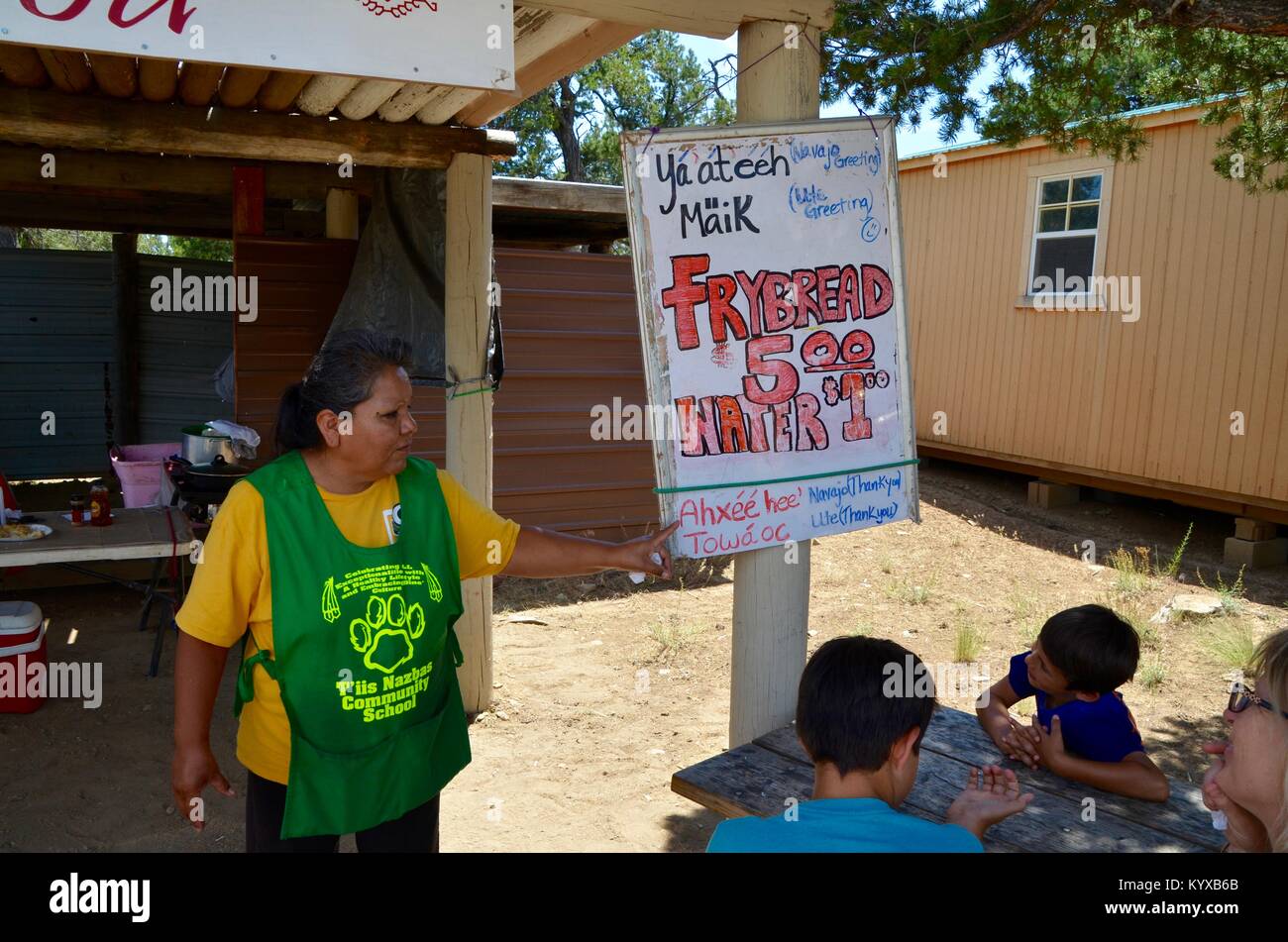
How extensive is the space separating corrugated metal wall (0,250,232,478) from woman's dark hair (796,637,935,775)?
9169 mm

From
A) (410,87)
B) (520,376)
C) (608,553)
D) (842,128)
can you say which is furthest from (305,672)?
(520,376)

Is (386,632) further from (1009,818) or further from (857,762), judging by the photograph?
(1009,818)

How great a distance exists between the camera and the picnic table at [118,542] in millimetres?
5141

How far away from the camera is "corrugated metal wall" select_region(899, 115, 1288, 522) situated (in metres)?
9.12

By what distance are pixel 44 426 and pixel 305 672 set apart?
939 centimetres

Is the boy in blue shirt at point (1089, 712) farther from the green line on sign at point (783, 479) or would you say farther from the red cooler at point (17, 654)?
the red cooler at point (17, 654)

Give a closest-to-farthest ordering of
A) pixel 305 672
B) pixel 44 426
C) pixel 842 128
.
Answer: pixel 305 672 < pixel 842 128 < pixel 44 426

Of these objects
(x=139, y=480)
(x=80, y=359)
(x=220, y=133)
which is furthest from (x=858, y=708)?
(x=80, y=359)

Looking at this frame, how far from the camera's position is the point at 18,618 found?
17.6 feet

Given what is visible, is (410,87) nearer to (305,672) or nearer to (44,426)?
(305,672)

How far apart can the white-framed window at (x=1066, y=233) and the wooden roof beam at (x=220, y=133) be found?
309 inches

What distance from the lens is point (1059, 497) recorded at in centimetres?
1138

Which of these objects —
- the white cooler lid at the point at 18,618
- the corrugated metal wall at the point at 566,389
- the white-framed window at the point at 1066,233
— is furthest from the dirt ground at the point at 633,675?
the white-framed window at the point at 1066,233

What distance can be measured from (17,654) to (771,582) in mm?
4375
